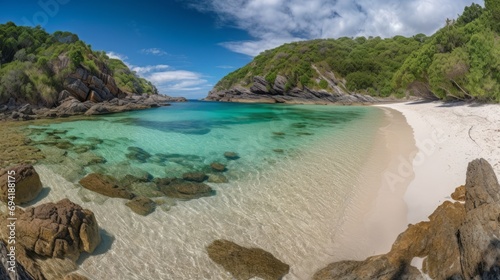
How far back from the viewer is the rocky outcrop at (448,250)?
5207 mm

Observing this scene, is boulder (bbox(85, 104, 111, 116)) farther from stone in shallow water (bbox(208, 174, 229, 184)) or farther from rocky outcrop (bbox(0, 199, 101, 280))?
rocky outcrop (bbox(0, 199, 101, 280))

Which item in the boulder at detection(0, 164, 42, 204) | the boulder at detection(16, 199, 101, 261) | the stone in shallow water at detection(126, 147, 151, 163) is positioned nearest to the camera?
the boulder at detection(16, 199, 101, 261)

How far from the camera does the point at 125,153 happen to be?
50.8 feet

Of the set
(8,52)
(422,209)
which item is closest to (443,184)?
(422,209)

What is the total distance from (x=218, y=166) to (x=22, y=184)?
25.4 feet

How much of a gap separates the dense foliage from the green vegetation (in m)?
61.2

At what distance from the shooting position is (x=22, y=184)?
8555mm

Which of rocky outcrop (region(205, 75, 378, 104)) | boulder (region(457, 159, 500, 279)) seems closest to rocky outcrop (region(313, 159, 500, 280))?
boulder (region(457, 159, 500, 279))

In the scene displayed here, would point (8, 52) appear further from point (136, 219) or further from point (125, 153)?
point (136, 219)

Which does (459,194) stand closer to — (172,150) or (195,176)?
(195,176)

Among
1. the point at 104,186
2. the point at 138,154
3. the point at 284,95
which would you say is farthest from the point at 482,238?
the point at 284,95

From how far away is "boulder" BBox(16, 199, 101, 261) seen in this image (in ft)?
19.2

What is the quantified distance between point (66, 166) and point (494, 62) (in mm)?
40884

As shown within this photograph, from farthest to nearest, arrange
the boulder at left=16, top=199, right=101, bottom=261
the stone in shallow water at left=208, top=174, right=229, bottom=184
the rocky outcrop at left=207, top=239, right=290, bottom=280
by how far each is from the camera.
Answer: the stone in shallow water at left=208, top=174, right=229, bottom=184 < the rocky outcrop at left=207, top=239, right=290, bottom=280 < the boulder at left=16, top=199, right=101, bottom=261
